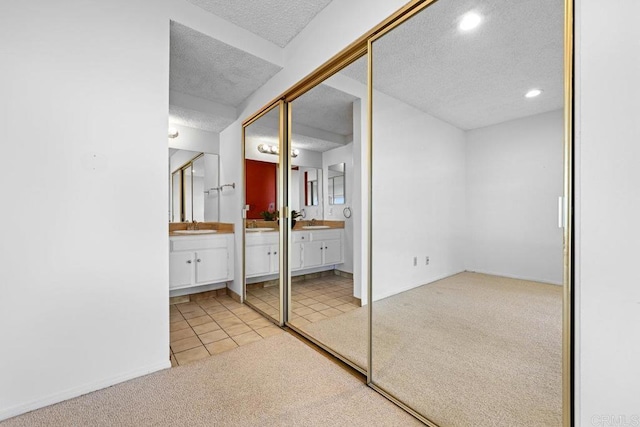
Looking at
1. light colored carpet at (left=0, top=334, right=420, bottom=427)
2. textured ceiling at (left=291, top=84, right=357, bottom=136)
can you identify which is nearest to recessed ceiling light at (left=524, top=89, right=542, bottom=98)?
textured ceiling at (left=291, top=84, right=357, bottom=136)

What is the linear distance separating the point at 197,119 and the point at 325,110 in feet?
6.01

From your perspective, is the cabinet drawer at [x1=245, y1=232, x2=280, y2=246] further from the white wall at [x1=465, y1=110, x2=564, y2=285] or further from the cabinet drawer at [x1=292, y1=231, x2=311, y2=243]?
the white wall at [x1=465, y1=110, x2=564, y2=285]

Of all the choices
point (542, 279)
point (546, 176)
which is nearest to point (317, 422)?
point (542, 279)

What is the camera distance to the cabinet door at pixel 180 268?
299 cm

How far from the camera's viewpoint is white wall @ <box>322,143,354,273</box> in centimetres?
234

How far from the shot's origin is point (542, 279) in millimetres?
1096

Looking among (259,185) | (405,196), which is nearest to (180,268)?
(259,185)

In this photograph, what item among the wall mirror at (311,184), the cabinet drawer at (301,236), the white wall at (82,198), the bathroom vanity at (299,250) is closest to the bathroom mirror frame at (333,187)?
the wall mirror at (311,184)

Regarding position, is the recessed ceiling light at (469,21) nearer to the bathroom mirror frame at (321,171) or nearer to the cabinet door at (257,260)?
the bathroom mirror frame at (321,171)

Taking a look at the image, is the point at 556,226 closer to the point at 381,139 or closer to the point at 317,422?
the point at 381,139

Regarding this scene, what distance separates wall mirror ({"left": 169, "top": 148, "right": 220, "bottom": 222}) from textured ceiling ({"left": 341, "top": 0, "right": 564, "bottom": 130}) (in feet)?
8.89

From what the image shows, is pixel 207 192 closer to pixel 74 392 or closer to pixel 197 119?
pixel 197 119

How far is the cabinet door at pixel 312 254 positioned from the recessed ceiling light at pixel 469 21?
209cm
